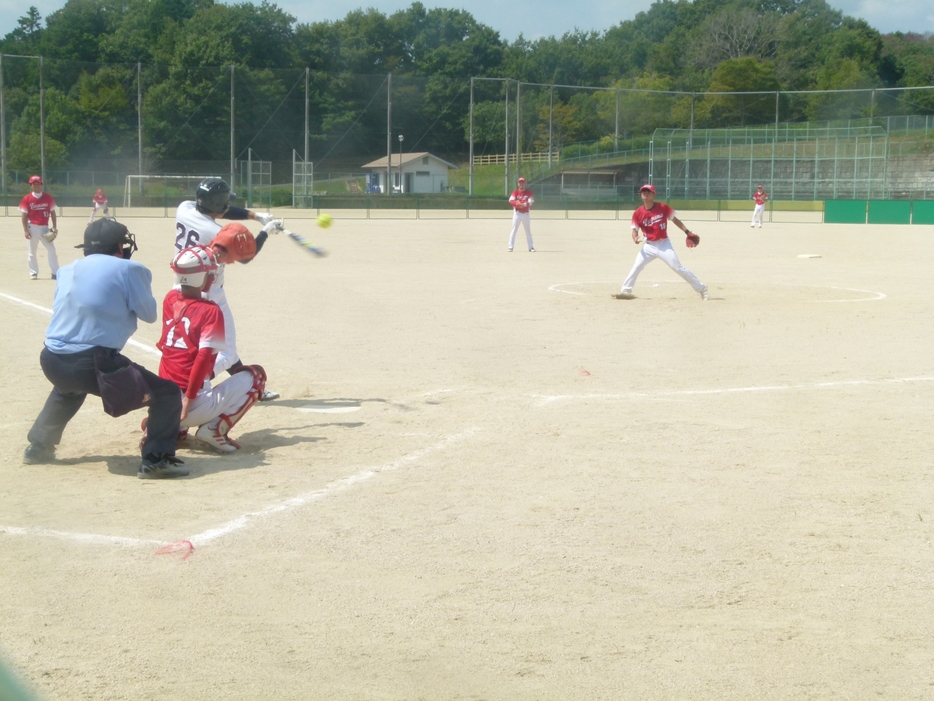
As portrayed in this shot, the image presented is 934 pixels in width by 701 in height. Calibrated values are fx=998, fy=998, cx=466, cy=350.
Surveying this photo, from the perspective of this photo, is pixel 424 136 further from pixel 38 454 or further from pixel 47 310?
pixel 38 454

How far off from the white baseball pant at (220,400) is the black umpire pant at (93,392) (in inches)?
14.0

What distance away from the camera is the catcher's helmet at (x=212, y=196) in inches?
305

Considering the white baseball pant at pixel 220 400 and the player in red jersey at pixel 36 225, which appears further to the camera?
the player in red jersey at pixel 36 225

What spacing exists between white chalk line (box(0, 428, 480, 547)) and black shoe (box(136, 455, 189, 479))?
37.1 inches

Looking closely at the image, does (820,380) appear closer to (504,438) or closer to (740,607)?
(504,438)

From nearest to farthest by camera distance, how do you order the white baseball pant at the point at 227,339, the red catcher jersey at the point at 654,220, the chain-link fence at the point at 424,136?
the white baseball pant at the point at 227,339, the red catcher jersey at the point at 654,220, the chain-link fence at the point at 424,136

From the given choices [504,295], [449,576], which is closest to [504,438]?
[449,576]

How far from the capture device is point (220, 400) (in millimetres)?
6703

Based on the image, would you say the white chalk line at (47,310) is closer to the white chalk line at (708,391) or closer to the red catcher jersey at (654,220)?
the white chalk line at (708,391)

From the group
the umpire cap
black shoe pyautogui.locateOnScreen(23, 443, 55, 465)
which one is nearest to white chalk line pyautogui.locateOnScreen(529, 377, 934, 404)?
the umpire cap

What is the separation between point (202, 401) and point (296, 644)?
3.03 metres

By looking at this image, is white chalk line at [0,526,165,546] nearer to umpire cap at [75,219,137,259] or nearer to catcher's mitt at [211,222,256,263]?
umpire cap at [75,219,137,259]

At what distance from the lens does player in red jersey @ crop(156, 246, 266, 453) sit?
6.53 m

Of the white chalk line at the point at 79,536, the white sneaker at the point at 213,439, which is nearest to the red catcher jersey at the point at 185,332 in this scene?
the white sneaker at the point at 213,439
